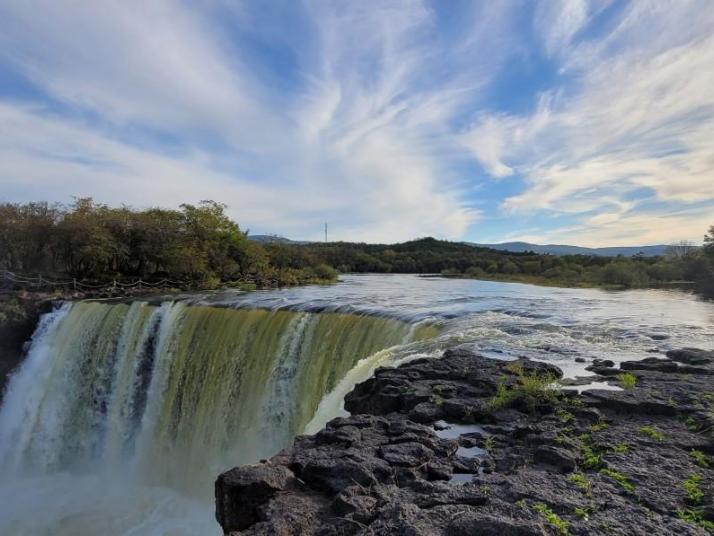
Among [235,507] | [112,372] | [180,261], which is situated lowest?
[112,372]

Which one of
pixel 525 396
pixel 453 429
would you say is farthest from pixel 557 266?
pixel 453 429

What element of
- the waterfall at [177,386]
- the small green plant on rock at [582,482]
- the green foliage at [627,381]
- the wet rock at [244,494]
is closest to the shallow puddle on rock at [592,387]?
the green foliage at [627,381]

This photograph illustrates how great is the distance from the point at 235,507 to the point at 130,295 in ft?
66.8

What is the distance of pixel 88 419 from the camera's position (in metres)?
12.7

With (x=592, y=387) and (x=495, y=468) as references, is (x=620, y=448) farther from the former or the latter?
(x=592, y=387)

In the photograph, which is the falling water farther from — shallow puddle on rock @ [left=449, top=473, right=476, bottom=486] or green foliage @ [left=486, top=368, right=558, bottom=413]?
shallow puddle on rock @ [left=449, top=473, right=476, bottom=486]

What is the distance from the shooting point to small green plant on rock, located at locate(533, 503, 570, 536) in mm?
2848

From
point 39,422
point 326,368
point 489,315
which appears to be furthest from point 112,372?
point 489,315

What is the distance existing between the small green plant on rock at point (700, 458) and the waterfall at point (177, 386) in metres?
5.32

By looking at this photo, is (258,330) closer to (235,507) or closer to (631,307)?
(235,507)

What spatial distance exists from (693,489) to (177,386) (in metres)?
11.4

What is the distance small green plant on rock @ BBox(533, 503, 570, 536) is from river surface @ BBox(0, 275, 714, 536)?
13.8 ft

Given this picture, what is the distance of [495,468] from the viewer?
3.94 metres

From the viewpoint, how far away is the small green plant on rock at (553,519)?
112 inches
